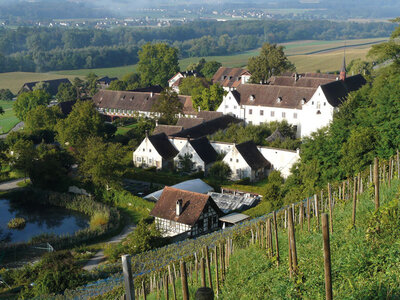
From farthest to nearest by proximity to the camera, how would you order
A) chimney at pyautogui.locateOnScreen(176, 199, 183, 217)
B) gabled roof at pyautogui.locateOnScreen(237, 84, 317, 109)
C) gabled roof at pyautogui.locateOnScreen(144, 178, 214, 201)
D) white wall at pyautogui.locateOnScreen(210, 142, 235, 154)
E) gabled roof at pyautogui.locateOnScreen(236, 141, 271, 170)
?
1. gabled roof at pyautogui.locateOnScreen(237, 84, 317, 109)
2. white wall at pyautogui.locateOnScreen(210, 142, 235, 154)
3. gabled roof at pyautogui.locateOnScreen(236, 141, 271, 170)
4. gabled roof at pyautogui.locateOnScreen(144, 178, 214, 201)
5. chimney at pyautogui.locateOnScreen(176, 199, 183, 217)

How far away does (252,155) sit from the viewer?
3988cm

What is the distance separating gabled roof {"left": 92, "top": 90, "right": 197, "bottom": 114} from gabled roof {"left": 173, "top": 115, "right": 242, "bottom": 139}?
7868mm

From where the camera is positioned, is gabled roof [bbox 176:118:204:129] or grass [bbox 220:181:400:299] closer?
grass [bbox 220:181:400:299]

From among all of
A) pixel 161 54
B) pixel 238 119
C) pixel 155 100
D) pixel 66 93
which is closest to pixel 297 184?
pixel 238 119

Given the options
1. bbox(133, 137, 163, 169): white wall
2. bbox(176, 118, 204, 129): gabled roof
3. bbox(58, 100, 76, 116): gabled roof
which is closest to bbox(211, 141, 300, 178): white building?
bbox(133, 137, 163, 169): white wall

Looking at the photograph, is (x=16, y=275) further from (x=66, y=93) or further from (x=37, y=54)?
(x=37, y=54)

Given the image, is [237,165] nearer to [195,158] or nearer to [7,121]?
[195,158]

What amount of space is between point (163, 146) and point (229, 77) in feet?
114

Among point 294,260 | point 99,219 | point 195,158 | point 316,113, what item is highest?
point 294,260

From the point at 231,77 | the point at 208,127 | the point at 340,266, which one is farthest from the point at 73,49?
the point at 340,266

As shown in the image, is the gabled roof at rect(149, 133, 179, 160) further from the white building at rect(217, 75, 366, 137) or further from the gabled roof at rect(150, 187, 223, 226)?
the gabled roof at rect(150, 187, 223, 226)

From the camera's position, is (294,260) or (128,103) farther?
(128,103)

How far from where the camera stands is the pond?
3170 cm

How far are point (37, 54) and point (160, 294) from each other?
12757 cm
